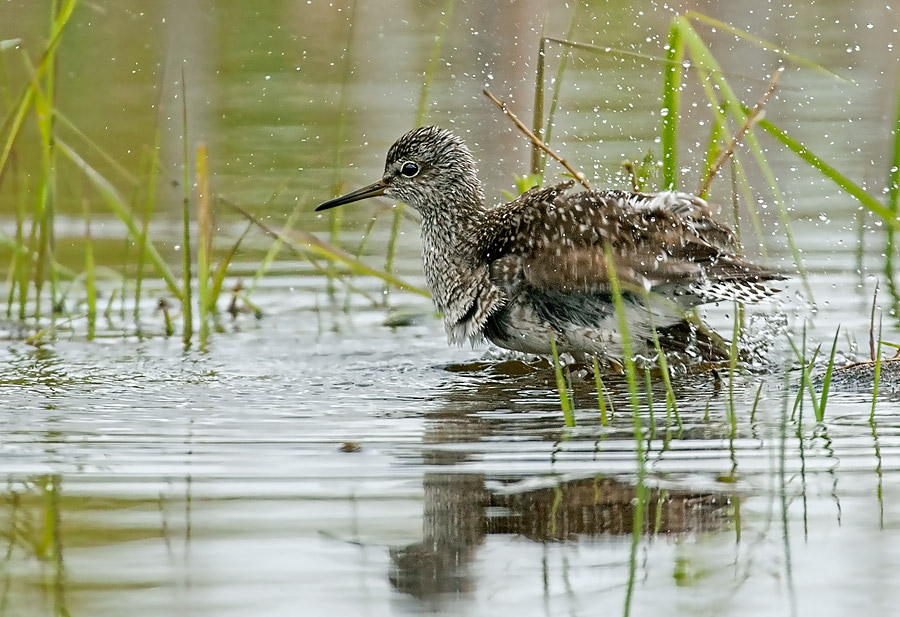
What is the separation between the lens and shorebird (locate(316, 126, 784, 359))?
553 centimetres

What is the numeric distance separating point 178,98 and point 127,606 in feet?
29.2

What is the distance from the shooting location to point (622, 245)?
5.62 m

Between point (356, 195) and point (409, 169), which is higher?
point (409, 169)

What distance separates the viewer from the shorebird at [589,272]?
18.1ft

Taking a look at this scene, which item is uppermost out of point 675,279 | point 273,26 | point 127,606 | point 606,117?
point 273,26

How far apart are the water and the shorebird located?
0.23 m

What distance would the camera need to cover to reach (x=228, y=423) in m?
4.93

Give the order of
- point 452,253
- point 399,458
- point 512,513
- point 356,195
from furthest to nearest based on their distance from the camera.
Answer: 1. point 356,195
2. point 452,253
3. point 399,458
4. point 512,513

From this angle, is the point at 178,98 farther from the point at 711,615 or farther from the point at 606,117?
the point at 711,615

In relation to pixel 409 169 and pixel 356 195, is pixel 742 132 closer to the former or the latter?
pixel 409 169

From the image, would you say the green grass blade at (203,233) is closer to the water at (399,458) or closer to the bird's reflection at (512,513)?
the water at (399,458)

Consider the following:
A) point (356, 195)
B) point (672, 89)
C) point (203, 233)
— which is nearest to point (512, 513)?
point (672, 89)

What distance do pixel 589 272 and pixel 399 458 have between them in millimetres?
1499

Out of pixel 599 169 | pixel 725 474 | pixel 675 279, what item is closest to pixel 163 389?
pixel 675 279
